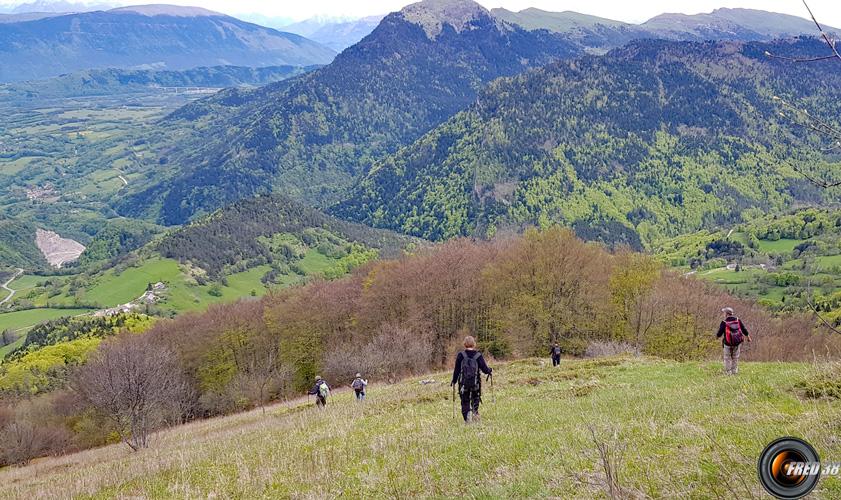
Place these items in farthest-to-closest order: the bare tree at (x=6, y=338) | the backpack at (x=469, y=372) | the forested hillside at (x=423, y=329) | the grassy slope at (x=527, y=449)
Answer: the bare tree at (x=6, y=338) → the forested hillside at (x=423, y=329) → the backpack at (x=469, y=372) → the grassy slope at (x=527, y=449)

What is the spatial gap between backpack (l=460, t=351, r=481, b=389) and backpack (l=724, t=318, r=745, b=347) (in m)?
10.8

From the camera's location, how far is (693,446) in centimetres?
1088

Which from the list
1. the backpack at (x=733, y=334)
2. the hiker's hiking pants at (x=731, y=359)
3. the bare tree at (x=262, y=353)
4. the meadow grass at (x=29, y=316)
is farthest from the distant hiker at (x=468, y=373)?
the meadow grass at (x=29, y=316)

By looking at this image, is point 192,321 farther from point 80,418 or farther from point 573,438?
point 573,438

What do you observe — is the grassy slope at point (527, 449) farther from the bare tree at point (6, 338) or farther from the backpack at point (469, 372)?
the bare tree at point (6, 338)

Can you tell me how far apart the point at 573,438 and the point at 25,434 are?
64.6 meters

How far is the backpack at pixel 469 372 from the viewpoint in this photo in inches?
666

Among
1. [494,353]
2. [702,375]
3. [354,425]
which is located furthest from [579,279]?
[354,425]

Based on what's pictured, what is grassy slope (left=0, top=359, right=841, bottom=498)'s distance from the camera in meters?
9.77

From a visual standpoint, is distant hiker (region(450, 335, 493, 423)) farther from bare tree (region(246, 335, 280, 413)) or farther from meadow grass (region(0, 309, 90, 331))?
meadow grass (region(0, 309, 90, 331))

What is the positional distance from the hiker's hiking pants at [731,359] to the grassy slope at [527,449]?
0.83 meters

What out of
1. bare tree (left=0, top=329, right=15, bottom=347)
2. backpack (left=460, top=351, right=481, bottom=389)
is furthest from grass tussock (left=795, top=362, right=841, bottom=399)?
bare tree (left=0, top=329, right=15, bottom=347)

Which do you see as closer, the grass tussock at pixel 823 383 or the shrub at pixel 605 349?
the grass tussock at pixel 823 383

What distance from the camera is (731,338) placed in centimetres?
2103
